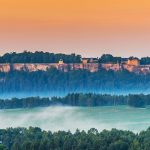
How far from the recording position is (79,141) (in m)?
43.8

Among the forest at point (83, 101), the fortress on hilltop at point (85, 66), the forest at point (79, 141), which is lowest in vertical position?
the forest at point (79, 141)

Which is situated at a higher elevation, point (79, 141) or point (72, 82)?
point (72, 82)

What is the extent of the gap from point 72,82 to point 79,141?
35.9m

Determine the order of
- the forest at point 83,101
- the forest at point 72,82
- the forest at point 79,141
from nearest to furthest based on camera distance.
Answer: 1. the forest at point 79,141
2. the forest at point 83,101
3. the forest at point 72,82

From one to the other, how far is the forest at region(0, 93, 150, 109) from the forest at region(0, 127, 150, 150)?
71.5ft

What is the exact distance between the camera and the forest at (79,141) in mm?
42891

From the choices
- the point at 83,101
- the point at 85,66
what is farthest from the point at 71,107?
the point at 85,66

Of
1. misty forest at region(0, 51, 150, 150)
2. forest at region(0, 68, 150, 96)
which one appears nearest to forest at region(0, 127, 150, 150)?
misty forest at region(0, 51, 150, 150)

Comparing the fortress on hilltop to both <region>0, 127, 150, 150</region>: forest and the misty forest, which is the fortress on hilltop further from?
<region>0, 127, 150, 150</region>: forest

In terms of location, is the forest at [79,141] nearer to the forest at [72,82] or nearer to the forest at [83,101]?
the forest at [83,101]

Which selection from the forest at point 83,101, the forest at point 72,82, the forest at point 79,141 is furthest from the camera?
the forest at point 72,82

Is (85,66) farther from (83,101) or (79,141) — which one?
(79,141)

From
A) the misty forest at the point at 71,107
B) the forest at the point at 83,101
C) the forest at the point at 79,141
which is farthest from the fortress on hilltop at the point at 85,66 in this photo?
the forest at the point at 79,141

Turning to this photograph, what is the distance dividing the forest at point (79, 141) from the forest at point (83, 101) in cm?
2179
